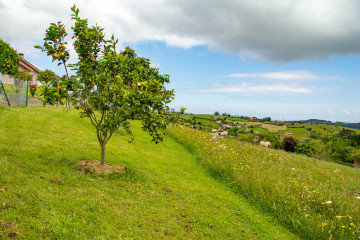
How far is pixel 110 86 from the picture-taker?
6.04 meters

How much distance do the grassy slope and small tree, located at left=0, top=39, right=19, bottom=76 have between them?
17.0 m

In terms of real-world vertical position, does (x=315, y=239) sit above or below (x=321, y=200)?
below

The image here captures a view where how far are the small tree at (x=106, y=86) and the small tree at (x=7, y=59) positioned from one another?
2059 centimetres

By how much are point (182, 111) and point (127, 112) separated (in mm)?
1661

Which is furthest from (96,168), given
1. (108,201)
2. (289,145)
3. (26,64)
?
(26,64)

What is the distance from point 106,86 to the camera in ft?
19.6

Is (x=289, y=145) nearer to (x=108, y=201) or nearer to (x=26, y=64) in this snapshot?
(x=108, y=201)

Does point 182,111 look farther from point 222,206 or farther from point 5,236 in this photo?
point 5,236

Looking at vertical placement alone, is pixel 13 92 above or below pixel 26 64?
below

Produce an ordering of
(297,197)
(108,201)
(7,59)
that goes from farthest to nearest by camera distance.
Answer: (7,59)
(297,197)
(108,201)

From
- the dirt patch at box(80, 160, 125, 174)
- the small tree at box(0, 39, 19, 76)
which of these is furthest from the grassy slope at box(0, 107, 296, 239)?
the small tree at box(0, 39, 19, 76)

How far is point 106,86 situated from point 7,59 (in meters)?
22.7

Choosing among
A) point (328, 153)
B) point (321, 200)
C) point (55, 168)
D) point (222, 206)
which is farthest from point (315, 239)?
point (328, 153)

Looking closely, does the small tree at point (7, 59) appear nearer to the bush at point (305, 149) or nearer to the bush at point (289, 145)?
the bush at point (289, 145)
